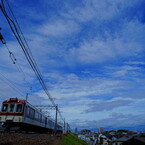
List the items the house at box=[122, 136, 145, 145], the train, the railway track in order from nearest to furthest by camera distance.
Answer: the railway track
the train
the house at box=[122, 136, 145, 145]

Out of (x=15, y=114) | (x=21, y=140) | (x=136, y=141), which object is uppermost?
(x=15, y=114)

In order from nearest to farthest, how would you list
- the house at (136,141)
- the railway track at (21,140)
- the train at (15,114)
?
the railway track at (21,140)
the train at (15,114)
the house at (136,141)

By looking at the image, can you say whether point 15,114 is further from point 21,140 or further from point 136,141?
point 136,141

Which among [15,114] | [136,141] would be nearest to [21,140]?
[15,114]

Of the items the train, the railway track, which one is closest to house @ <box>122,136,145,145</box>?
the train

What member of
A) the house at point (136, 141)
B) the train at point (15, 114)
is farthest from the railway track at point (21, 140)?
the house at point (136, 141)

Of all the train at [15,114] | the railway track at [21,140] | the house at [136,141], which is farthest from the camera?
the house at [136,141]

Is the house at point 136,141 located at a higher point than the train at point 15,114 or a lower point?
lower

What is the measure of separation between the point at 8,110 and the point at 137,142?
1903 cm

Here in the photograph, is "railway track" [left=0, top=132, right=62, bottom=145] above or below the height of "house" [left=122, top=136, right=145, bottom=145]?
above

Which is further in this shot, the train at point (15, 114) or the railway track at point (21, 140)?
the train at point (15, 114)

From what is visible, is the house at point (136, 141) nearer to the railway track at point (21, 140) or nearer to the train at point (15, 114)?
the train at point (15, 114)

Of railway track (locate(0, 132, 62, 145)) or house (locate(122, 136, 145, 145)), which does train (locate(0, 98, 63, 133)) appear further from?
house (locate(122, 136, 145, 145))

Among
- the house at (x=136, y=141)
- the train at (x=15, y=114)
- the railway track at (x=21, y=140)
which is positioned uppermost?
the train at (x=15, y=114)
